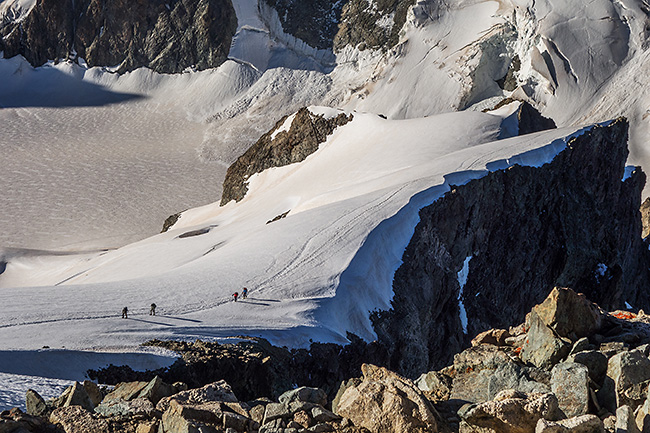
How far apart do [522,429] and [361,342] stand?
11749mm

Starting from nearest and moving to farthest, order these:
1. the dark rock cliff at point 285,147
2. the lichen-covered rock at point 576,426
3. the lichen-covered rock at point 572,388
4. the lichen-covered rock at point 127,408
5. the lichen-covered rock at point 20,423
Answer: the lichen-covered rock at point 576,426 < the lichen-covered rock at point 20,423 < the lichen-covered rock at point 572,388 < the lichen-covered rock at point 127,408 < the dark rock cliff at point 285,147

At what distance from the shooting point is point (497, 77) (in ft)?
252

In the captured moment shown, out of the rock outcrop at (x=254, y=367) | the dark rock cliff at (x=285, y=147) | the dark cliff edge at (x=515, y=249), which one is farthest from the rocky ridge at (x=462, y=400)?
the dark rock cliff at (x=285, y=147)

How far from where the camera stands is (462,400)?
1004 cm

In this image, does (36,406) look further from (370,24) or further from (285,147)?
(370,24)

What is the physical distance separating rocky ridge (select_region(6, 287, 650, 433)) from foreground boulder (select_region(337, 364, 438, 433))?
0.5 inches

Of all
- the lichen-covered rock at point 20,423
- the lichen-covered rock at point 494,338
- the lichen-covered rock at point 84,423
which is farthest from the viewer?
the lichen-covered rock at point 494,338

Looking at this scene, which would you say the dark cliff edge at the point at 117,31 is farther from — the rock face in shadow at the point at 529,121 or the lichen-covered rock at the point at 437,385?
the lichen-covered rock at the point at 437,385

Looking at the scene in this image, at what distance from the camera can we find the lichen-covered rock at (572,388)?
8961 mm

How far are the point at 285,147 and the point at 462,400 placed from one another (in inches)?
1552

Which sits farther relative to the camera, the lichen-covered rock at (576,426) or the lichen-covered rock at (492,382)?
the lichen-covered rock at (492,382)

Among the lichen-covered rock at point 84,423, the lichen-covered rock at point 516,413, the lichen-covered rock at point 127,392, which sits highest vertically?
the lichen-covered rock at point 84,423

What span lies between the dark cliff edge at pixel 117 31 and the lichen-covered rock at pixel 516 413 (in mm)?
94590

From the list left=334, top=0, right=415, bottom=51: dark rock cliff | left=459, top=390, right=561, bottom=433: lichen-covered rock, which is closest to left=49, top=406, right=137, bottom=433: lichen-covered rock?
left=459, top=390, right=561, bottom=433: lichen-covered rock
